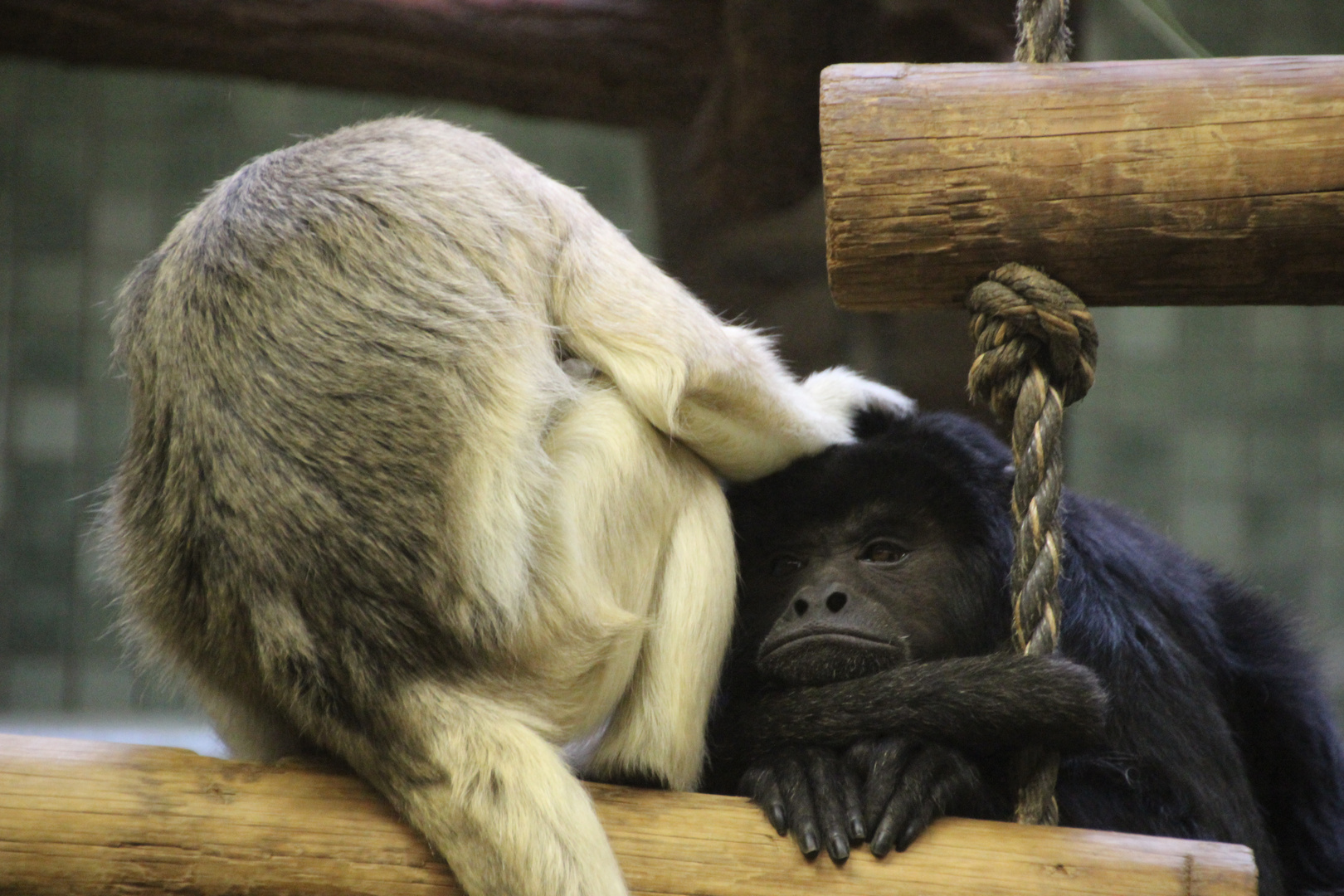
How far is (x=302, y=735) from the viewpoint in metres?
2.33

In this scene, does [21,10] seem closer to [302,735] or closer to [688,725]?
[302,735]

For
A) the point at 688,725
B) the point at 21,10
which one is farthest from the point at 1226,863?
the point at 21,10

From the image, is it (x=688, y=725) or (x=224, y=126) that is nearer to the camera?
(x=688, y=725)

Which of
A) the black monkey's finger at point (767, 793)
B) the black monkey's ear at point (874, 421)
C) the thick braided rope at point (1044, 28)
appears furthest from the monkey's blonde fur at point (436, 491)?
the thick braided rope at point (1044, 28)

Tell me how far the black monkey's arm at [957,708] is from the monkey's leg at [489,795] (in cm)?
48

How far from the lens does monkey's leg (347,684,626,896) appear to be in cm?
200

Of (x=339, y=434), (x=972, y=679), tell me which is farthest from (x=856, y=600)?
(x=339, y=434)

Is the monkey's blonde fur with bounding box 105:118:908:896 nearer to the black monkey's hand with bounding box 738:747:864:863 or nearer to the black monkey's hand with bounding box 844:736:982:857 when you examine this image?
the black monkey's hand with bounding box 738:747:864:863

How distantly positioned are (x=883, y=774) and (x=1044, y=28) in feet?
4.25

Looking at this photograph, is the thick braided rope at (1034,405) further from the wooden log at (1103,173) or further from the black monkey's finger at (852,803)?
the black monkey's finger at (852,803)

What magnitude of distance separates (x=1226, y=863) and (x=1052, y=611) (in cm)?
46

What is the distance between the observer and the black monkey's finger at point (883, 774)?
7.08 ft

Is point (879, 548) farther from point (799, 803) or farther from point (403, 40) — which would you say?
point (403, 40)

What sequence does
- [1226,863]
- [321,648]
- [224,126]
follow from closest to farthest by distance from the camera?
[1226,863] → [321,648] → [224,126]
